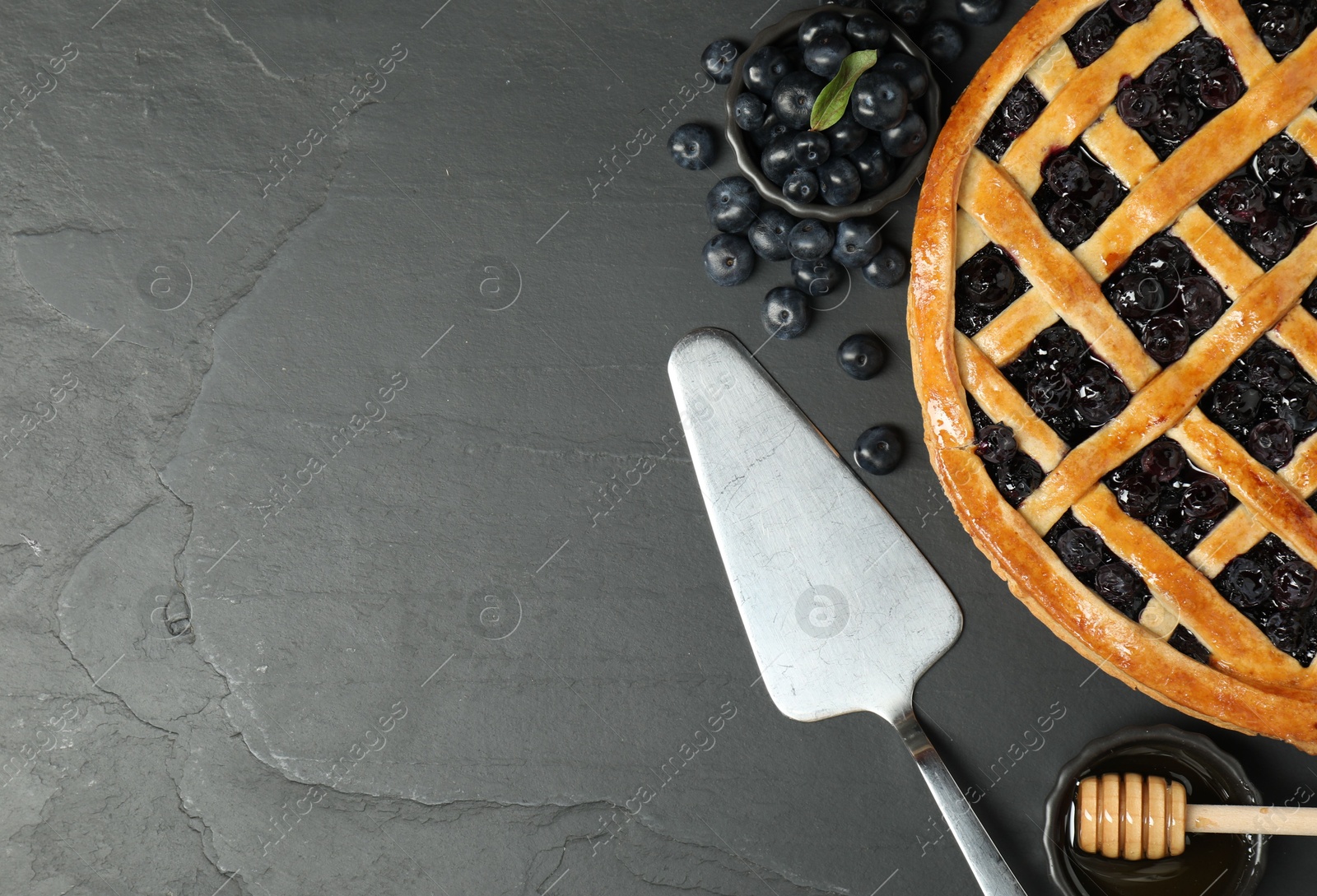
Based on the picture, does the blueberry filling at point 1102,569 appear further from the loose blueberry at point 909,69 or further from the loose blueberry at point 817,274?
the loose blueberry at point 909,69

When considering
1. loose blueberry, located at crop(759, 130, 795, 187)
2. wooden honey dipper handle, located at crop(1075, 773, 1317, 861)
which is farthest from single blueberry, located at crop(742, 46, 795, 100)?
wooden honey dipper handle, located at crop(1075, 773, 1317, 861)

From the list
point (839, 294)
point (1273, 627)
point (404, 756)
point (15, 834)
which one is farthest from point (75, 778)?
point (1273, 627)

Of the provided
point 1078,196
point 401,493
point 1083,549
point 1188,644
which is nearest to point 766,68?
point 1078,196

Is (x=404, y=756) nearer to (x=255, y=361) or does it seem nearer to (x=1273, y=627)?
(x=255, y=361)

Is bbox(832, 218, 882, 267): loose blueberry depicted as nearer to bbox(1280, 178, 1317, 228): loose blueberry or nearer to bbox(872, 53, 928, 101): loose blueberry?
bbox(872, 53, 928, 101): loose blueberry

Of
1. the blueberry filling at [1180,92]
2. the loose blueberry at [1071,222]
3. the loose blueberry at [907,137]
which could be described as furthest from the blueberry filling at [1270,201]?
the loose blueberry at [907,137]

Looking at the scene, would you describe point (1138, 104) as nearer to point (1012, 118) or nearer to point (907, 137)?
point (1012, 118)
